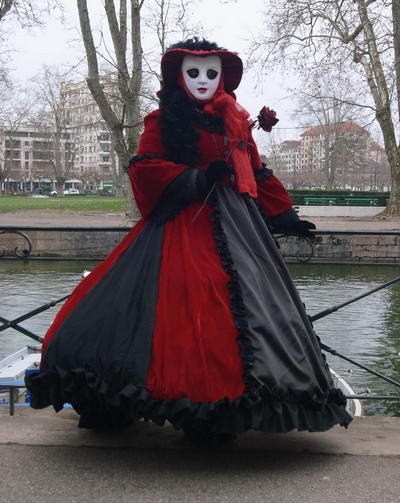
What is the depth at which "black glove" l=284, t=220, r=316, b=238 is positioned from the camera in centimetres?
329

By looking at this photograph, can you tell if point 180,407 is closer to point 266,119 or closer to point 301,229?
point 301,229

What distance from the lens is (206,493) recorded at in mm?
2430

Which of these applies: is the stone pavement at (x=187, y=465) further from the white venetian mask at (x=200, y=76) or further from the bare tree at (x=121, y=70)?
the bare tree at (x=121, y=70)

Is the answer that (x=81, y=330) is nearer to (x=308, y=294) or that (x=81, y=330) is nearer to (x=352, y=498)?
(x=352, y=498)

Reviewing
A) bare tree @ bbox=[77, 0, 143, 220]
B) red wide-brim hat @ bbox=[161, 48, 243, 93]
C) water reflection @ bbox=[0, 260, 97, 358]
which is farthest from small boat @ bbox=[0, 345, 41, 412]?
bare tree @ bbox=[77, 0, 143, 220]

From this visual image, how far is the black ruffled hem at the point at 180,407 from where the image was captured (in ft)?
8.09

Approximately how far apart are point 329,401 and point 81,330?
939mm

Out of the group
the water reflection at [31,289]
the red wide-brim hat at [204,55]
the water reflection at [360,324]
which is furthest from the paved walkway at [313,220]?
the red wide-brim hat at [204,55]

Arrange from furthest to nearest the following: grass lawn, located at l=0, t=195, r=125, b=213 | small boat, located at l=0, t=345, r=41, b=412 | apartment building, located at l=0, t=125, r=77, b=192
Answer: apartment building, located at l=0, t=125, r=77, b=192 < grass lawn, located at l=0, t=195, r=125, b=213 < small boat, located at l=0, t=345, r=41, b=412

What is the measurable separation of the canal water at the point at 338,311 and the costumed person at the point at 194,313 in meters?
3.84

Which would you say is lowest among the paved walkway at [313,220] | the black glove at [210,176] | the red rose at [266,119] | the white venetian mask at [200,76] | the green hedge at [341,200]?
the paved walkway at [313,220]

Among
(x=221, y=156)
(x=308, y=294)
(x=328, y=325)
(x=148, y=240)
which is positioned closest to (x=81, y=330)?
(x=148, y=240)

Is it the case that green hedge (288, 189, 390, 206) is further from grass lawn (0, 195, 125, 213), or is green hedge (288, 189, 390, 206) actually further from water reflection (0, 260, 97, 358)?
water reflection (0, 260, 97, 358)

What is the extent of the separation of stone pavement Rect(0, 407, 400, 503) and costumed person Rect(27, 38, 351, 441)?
119mm
